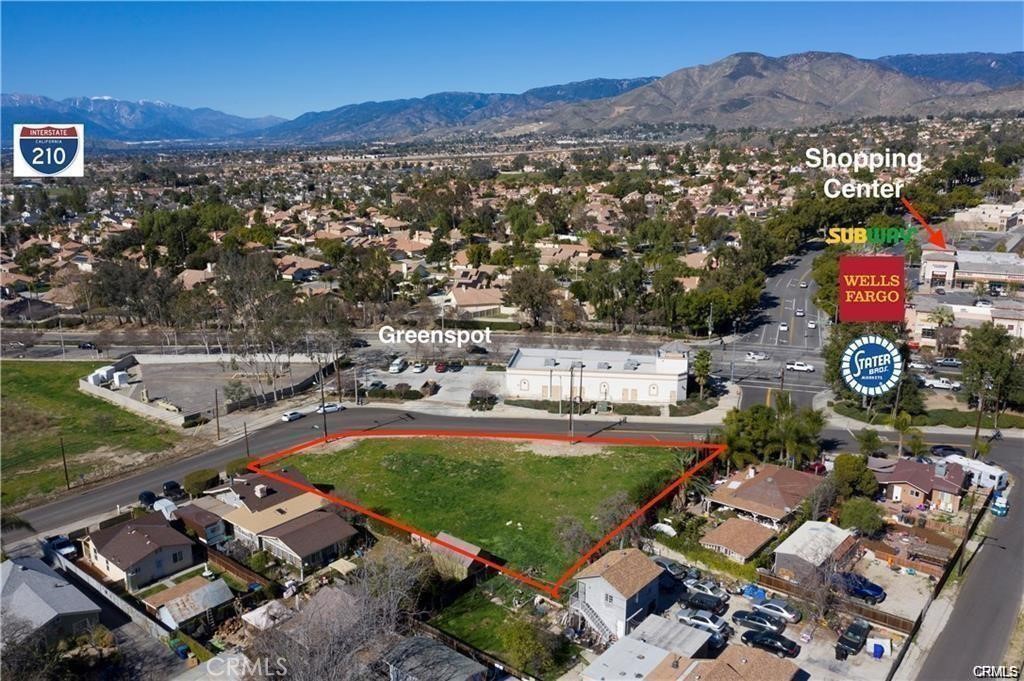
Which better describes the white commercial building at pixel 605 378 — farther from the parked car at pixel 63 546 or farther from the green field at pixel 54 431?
the parked car at pixel 63 546

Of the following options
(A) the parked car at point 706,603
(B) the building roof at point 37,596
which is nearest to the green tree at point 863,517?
(A) the parked car at point 706,603

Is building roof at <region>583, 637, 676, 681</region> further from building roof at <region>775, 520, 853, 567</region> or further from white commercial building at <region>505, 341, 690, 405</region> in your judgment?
white commercial building at <region>505, 341, 690, 405</region>

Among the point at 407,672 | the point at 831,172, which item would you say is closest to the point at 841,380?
the point at 407,672

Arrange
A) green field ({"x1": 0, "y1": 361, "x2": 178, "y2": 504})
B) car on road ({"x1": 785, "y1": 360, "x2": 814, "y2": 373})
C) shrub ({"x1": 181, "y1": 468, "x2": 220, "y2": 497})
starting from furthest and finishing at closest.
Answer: car on road ({"x1": 785, "y1": 360, "x2": 814, "y2": 373}) < green field ({"x1": 0, "y1": 361, "x2": 178, "y2": 504}) < shrub ({"x1": 181, "y1": 468, "x2": 220, "y2": 497})

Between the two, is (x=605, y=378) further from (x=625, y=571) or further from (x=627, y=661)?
(x=627, y=661)

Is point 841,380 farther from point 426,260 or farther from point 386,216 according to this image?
point 386,216

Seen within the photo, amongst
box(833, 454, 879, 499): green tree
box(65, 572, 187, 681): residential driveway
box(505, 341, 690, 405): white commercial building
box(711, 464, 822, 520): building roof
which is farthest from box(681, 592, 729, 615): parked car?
box(505, 341, 690, 405): white commercial building
